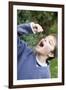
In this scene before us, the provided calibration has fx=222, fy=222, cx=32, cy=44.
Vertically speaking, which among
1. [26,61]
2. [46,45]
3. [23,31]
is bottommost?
[26,61]

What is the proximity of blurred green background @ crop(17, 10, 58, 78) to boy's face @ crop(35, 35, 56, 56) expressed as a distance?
4 centimetres

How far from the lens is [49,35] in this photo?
223 cm

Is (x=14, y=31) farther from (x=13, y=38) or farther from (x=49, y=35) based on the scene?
(x=49, y=35)

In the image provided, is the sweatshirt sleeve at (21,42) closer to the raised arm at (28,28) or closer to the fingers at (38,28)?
the raised arm at (28,28)

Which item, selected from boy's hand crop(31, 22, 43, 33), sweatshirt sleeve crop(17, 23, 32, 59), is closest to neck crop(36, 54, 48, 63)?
sweatshirt sleeve crop(17, 23, 32, 59)

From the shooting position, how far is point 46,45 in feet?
7.24

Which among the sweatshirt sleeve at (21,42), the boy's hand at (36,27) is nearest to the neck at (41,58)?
the sweatshirt sleeve at (21,42)

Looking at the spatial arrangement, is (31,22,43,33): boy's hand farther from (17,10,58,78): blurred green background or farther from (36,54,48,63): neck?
(36,54,48,63): neck

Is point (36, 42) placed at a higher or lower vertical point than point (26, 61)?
higher

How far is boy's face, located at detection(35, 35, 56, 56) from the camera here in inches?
86.1

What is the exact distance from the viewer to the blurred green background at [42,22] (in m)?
2.15

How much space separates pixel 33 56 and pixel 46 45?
0.57 ft

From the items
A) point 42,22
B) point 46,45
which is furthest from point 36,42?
point 42,22

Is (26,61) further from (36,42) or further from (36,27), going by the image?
(36,27)
